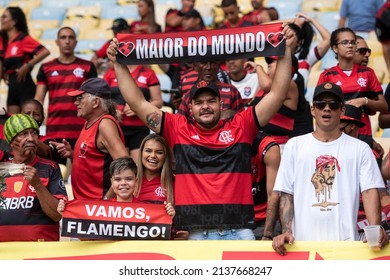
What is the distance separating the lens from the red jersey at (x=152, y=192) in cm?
787

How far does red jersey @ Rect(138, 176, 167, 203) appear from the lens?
7867 mm

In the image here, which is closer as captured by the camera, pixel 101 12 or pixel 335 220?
pixel 335 220

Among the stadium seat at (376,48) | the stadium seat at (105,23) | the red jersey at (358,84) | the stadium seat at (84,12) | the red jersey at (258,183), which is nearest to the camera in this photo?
the red jersey at (258,183)

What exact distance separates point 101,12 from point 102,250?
1002cm

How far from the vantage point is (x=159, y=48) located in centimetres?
782

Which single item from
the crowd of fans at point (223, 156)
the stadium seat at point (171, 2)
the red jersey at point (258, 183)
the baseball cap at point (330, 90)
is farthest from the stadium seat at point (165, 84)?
the baseball cap at point (330, 90)

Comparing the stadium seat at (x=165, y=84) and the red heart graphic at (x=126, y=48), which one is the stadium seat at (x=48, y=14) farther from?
the red heart graphic at (x=126, y=48)

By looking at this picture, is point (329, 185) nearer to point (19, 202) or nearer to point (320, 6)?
point (19, 202)

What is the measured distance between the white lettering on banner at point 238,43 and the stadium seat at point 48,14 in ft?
29.9

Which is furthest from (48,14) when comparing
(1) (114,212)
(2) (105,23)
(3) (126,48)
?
(1) (114,212)

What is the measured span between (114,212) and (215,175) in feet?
2.72
